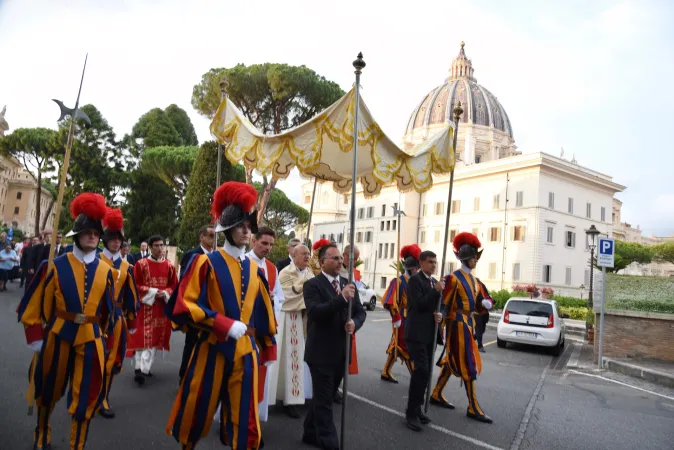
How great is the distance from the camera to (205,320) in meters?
3.29

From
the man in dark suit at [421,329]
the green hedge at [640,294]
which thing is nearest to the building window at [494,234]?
the green hedge at [640,294]

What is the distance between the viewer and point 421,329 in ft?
18.9

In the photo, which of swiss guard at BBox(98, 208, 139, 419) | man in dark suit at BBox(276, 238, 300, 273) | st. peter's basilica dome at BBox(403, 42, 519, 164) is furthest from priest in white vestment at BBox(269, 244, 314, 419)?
st. peter's basilica dome at BBox(403, 42, 519, 164)

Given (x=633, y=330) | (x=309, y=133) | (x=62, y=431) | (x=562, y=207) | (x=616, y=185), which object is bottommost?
(x=62, y=431)

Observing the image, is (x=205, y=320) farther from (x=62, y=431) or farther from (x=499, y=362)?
(x=499, y=362)

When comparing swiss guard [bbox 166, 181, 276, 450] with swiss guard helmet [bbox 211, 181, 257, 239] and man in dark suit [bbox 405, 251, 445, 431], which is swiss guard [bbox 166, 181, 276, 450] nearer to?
swiss guard helmet [bbox 211, 181, 257, 239]

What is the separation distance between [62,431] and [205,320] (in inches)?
102

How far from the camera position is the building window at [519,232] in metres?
48.3

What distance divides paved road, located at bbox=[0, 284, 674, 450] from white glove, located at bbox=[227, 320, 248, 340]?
1.93 m

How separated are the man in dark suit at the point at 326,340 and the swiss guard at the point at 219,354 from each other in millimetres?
1115

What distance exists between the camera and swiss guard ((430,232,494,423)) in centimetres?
598

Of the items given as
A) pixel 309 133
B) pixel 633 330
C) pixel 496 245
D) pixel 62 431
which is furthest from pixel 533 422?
pixel 496 245

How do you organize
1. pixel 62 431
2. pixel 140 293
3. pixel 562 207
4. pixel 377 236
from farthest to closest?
pixel 377 236, pixel 562 207, pixel 140 293, pixel 62 431

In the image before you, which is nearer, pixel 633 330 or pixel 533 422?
pixel 533 422
